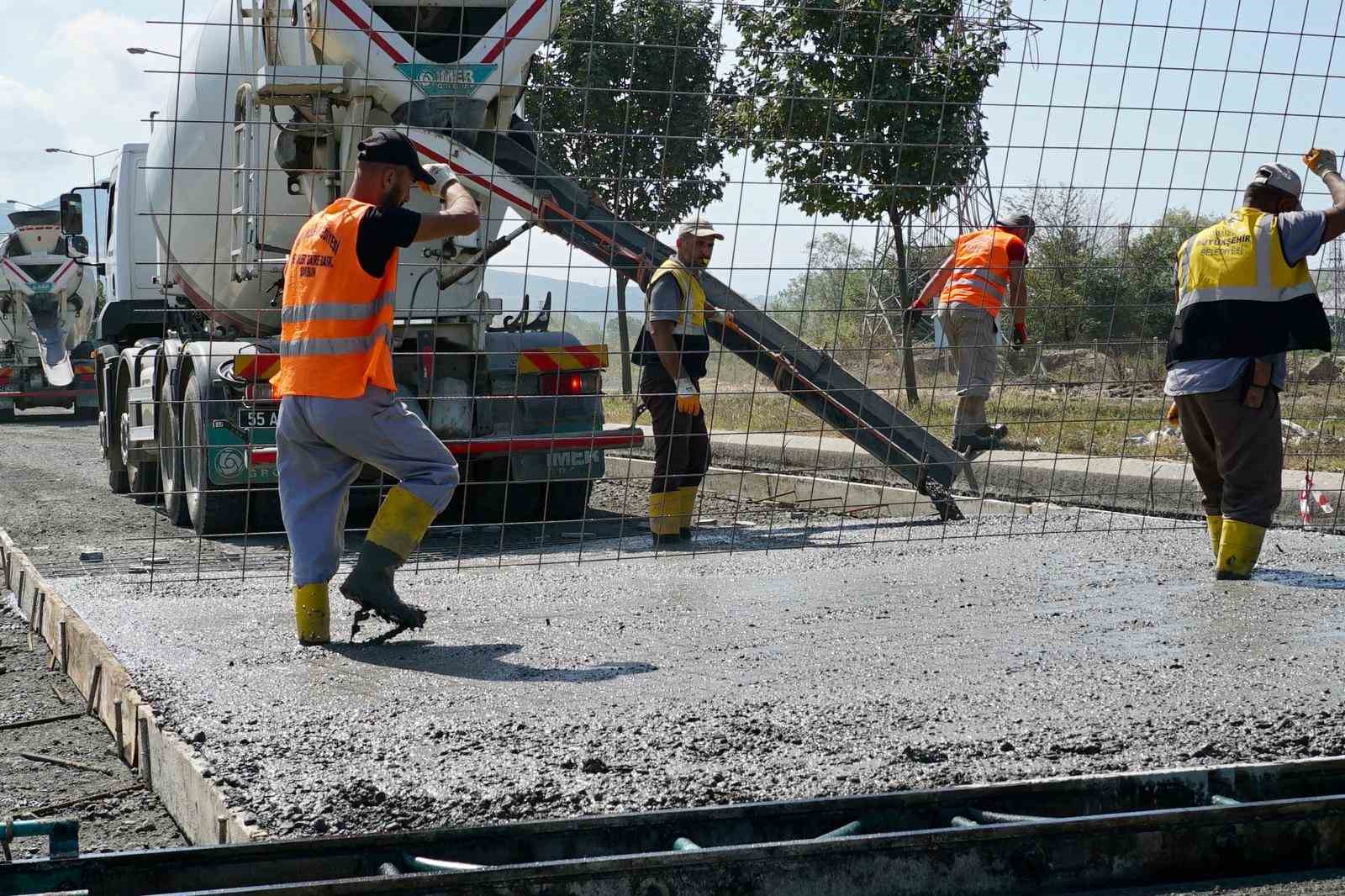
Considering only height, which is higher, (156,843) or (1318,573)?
(1318,573)

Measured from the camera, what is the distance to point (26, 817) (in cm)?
384

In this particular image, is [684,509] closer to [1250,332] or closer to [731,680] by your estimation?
[1250,332]

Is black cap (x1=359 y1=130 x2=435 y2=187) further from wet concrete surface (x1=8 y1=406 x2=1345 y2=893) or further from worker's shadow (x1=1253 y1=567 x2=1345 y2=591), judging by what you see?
worker's shadow (x1=1253 y1=567 x2=1345 y2=591)

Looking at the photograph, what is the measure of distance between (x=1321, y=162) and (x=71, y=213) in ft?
34.9

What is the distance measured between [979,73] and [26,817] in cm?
640

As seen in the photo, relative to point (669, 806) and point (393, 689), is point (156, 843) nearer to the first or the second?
point (393, 689)

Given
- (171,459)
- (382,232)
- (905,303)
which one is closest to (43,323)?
(171,459)

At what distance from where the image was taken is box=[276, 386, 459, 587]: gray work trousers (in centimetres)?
490

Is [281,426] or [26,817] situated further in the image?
[281,426]

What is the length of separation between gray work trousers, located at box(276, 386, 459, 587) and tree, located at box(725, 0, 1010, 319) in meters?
2.56

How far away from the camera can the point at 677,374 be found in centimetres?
784

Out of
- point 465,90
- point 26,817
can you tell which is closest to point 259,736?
point 26,817

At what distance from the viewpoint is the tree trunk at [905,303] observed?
28.1 feet

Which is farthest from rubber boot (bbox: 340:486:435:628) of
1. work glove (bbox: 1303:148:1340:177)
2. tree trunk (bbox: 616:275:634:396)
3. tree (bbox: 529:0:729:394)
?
work glove (bbox: 1303:148:1340:177)
